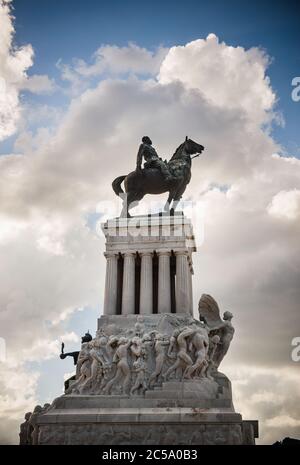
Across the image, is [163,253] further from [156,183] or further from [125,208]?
[156,183]

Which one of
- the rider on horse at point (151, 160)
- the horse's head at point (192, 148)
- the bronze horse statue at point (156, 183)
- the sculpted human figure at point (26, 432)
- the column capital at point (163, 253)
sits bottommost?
the sculpted human figure at point (26, 432)

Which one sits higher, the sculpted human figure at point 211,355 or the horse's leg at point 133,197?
the horse's leg at point 133,197

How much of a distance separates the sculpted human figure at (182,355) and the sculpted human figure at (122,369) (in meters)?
1.85

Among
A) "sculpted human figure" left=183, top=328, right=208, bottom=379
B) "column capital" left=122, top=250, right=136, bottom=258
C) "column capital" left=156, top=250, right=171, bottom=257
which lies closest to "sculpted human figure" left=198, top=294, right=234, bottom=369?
"sculpted human figure" left=183, top=328, right=208, bottom=379

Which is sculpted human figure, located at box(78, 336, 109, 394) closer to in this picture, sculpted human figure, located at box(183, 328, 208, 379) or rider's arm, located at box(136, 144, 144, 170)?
sculpted human figure, located at box(183, 328, 208, 379)

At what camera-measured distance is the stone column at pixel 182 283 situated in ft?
88.4

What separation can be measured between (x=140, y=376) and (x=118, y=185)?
45.0 feet

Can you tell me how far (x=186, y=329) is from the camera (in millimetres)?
23781

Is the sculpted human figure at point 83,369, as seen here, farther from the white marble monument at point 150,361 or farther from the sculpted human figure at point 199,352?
the sculpted human figure at point 199,352

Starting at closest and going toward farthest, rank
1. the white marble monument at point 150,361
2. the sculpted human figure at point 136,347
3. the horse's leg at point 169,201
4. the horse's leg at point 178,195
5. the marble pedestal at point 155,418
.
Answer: the marble pedestal at point 155,418, the white marble monument at point 150,361, the sculpted human figure at point 136,347, the horse's leg at point 169,201, the horse's leg at point 178,195

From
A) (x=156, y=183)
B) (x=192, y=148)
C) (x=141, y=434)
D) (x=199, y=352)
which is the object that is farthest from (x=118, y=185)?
(x=141, y=434)

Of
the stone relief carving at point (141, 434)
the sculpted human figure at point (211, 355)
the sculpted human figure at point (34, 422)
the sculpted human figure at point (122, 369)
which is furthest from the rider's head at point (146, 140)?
the stone relief carving at point (141, 434)
